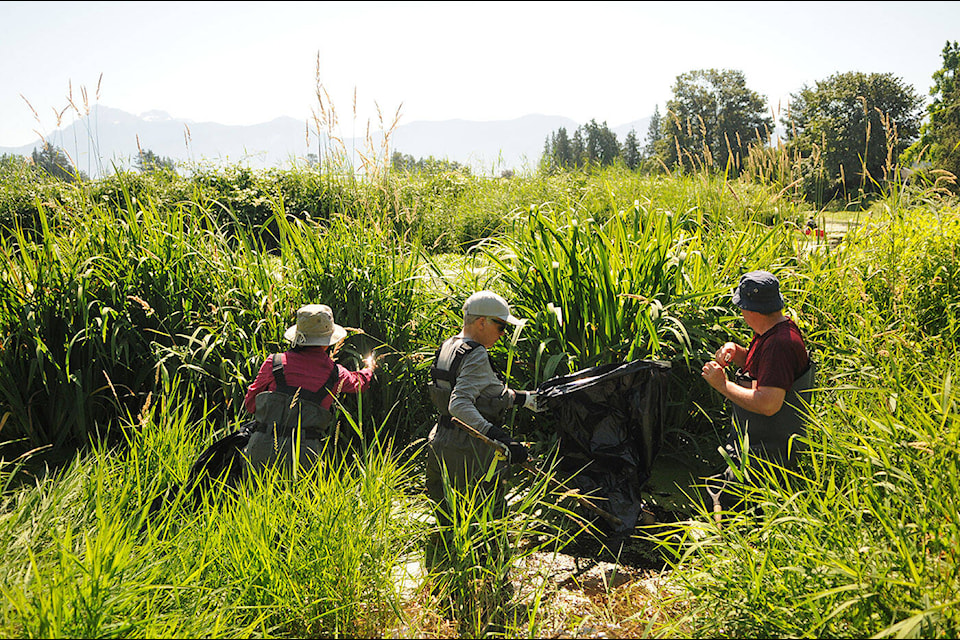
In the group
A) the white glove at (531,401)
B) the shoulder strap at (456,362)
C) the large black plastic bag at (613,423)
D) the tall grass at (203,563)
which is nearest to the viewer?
the tall grass at (203,563)

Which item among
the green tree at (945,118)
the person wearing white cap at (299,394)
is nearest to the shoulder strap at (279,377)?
the person wearing white cap at (299,394)

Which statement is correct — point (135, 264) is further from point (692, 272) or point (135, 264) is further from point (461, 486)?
point (692, 272)

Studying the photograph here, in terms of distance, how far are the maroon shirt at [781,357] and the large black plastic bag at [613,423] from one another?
48 centimetres

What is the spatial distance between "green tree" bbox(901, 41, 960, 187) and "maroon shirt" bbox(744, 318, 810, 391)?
15.4 m

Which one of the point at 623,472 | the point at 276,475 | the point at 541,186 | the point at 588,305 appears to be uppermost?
the point at 541,186

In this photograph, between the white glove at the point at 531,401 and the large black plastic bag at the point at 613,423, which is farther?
the large black plastic bag at the point at 613,423

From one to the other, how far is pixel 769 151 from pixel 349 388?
4121mm

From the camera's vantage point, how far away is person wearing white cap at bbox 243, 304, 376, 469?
307 cm

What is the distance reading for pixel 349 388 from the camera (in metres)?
3.21

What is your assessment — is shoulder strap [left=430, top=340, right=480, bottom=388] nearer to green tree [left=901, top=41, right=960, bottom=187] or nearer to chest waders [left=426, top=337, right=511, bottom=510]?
chest waders [left=426, top=337, right=511, bottom=510]

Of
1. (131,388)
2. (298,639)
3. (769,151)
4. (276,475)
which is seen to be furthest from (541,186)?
(298,639)

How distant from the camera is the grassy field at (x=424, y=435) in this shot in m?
1.95

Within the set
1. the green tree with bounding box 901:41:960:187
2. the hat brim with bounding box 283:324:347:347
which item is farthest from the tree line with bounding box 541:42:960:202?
the hat brim with bounding box 283:324:347:347

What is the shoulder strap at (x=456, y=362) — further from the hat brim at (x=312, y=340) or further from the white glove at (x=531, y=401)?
the hat brim at (x=312, y=340)
